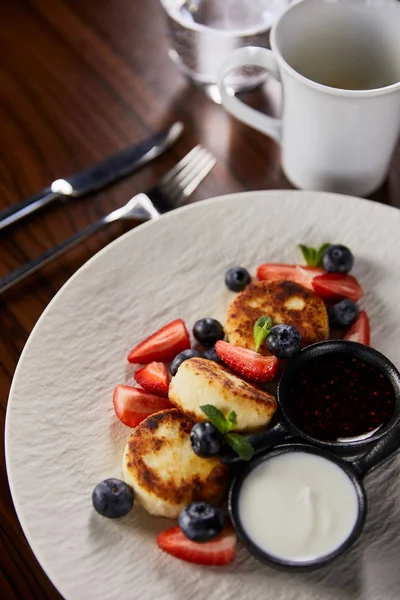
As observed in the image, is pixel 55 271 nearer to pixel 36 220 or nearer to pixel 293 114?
pixel 36 220

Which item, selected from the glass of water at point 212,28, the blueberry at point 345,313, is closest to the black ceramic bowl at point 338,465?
the blueberry at point 345,313

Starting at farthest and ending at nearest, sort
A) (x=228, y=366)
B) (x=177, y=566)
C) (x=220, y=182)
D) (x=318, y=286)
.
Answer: (x=220, y=182)
(x=318, y=286)
(x=228, y=366)
(x=177, y=566)

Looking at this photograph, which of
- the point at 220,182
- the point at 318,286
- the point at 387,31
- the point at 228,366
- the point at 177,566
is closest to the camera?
the point at 177,566

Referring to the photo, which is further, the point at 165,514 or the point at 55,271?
the point at 55,271

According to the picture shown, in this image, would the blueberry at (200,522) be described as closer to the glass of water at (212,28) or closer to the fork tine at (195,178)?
the fork tine at (195,178)

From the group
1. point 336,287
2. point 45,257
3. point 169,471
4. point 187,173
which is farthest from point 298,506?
point 187,173

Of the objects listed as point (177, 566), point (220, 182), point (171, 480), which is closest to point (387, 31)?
point (220, 182)
